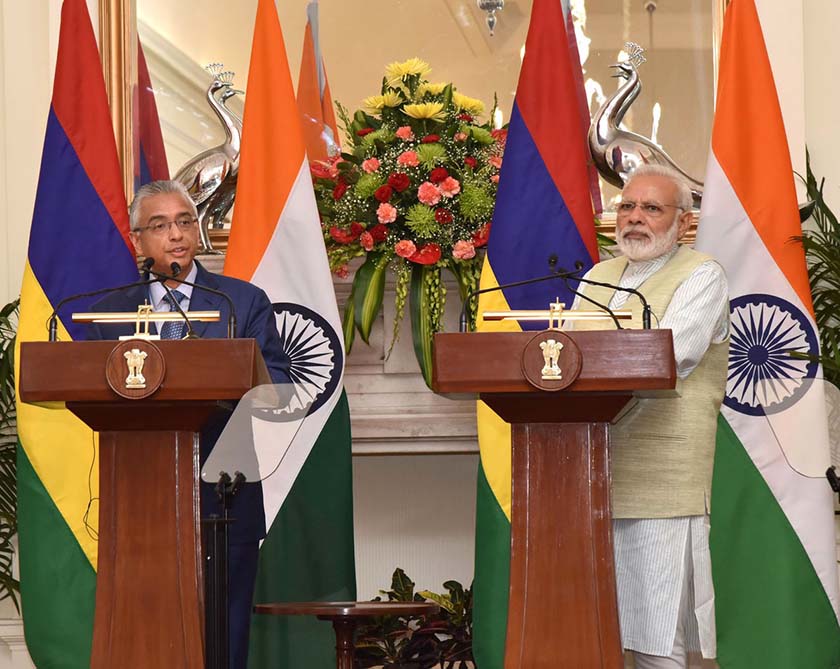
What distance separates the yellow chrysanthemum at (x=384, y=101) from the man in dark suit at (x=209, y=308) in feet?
4.34

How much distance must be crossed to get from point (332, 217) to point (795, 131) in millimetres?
1685

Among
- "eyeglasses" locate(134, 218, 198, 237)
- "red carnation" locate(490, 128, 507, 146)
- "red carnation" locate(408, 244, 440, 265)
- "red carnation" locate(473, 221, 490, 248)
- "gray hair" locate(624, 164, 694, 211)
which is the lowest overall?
"eyeglasses" locate(134, 218, 198, 237)

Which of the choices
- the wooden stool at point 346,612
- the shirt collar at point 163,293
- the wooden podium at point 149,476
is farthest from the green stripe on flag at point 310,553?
the wooden podium at point 149,476

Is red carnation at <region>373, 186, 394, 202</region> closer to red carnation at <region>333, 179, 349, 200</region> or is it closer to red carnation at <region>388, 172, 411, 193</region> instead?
red carnation at <region>388, 172, 411, 193</region>

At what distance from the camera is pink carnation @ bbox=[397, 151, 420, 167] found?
416 cm

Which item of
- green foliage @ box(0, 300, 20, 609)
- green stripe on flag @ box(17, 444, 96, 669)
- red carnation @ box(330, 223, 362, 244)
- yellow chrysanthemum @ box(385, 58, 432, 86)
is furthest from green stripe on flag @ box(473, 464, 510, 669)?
green foliage @ box(0, 300, 20, 609)

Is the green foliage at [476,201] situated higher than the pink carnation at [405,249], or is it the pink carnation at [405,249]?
the green foliage at [476,201]

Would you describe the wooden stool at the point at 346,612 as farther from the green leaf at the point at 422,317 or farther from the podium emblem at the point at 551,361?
the green leaf at the point at 422,317

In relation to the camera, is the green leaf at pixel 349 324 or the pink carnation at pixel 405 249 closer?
the pink carnation at pixel 405 249

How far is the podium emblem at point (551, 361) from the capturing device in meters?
2.43

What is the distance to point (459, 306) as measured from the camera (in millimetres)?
4402

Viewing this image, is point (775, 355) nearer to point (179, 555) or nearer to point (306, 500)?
point (306, 500)

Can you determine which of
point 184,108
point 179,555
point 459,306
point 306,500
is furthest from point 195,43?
point 179,555

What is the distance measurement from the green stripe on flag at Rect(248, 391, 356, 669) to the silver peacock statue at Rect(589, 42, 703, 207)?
1.32m
